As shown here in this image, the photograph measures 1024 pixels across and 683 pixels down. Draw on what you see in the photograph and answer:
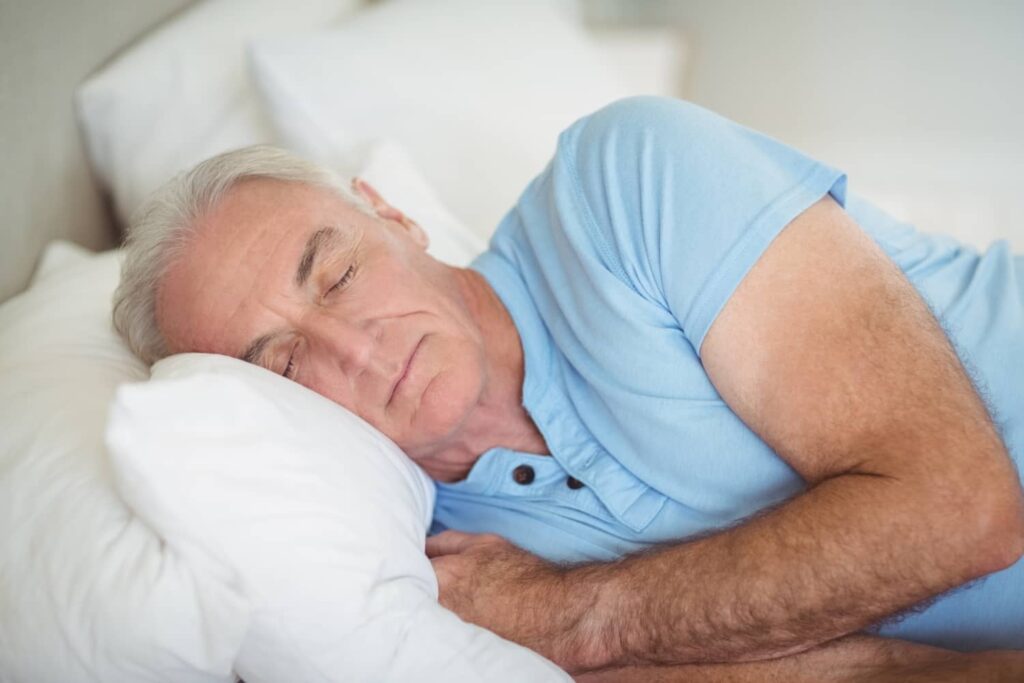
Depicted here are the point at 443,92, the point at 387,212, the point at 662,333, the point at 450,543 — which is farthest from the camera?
the point at 443,92

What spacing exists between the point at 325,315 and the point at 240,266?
0.12 metres

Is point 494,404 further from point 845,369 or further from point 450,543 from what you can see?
point 845,369

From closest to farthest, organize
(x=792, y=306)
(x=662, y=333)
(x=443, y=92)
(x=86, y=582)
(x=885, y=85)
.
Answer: (x=86, y=582) < (x=792, y=306) < (x=662, y=333) < (x=443, y=92) < (x=885, y=85)

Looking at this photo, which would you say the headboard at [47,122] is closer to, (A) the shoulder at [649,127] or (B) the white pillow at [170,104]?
(B) the white pillow at [170,104]

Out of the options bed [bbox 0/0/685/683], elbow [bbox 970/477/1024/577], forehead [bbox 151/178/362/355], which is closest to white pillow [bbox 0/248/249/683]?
bed [bbox 0/0/685/683]

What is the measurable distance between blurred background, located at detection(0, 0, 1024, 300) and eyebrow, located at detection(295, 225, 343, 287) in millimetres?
536

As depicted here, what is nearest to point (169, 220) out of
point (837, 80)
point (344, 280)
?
point (344, 280)

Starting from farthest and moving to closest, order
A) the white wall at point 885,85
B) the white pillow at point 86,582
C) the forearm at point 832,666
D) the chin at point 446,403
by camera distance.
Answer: the white wall at point 885,85 → the chin at point 446,403 → the forearm at point 832,666 → the white pillow at point 86,582

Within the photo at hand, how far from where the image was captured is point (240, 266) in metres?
1.01

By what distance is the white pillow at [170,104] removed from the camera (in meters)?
1.38

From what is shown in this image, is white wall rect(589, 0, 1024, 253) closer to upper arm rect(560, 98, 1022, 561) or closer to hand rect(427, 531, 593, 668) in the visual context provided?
upper arm rect(560, 98, 1022, 561)

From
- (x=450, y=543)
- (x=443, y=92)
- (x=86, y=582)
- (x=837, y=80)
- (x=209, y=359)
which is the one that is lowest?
(x=450, y=543)

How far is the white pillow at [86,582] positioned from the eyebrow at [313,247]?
10.6 inches

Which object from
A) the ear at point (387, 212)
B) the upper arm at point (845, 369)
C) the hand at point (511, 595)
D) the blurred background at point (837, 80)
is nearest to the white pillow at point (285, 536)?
the hand at point (511, 595)
